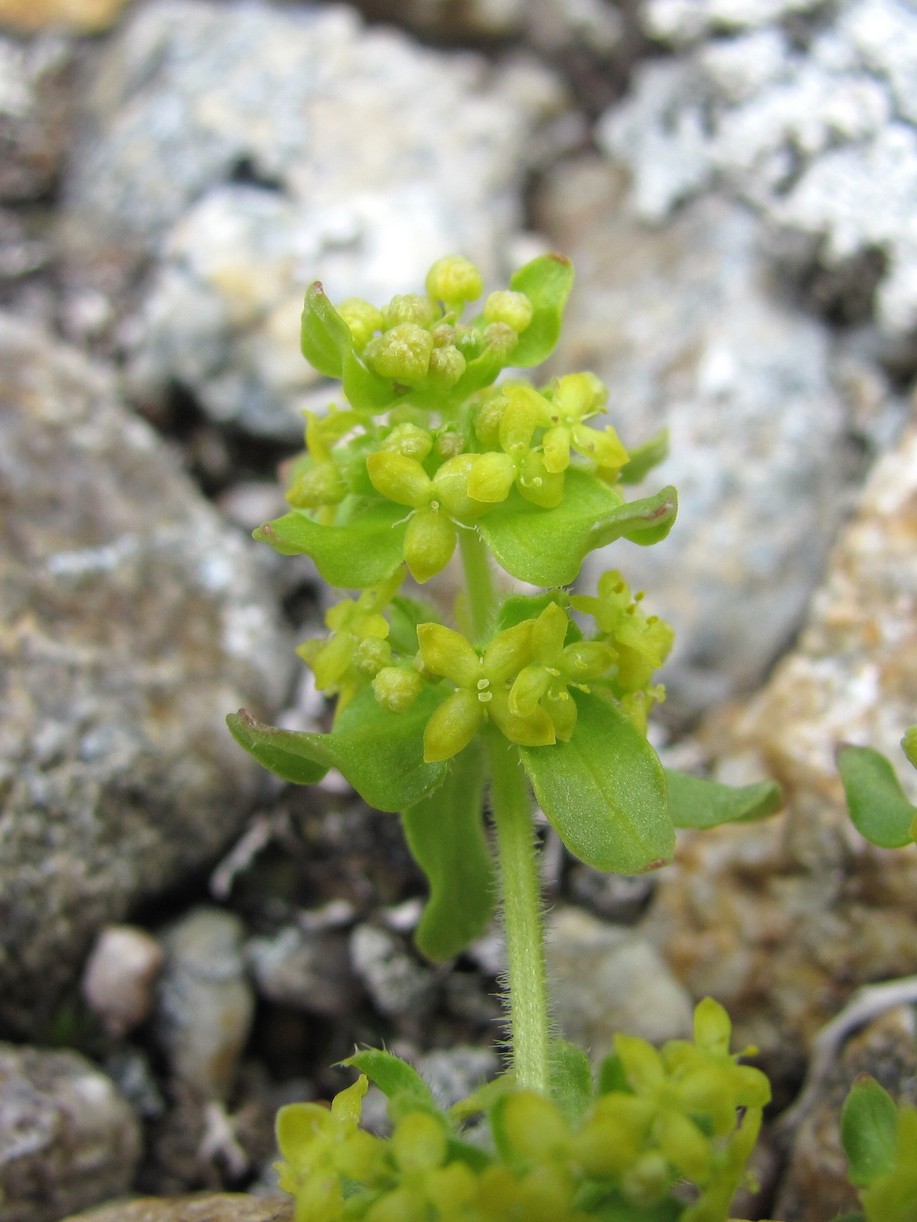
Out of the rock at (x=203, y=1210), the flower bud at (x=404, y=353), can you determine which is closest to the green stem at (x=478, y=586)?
the flower bud at (x=404, y=353)

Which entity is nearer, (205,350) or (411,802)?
(411,802)

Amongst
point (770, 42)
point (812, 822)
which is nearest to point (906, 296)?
point (770, 42)

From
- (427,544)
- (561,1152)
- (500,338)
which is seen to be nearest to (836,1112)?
(561,1152)

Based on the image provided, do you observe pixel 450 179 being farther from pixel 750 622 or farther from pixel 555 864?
pixel 555 864

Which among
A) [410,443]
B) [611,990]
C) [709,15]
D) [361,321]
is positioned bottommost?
[611,990]

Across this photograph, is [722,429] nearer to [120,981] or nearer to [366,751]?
[366,751]
